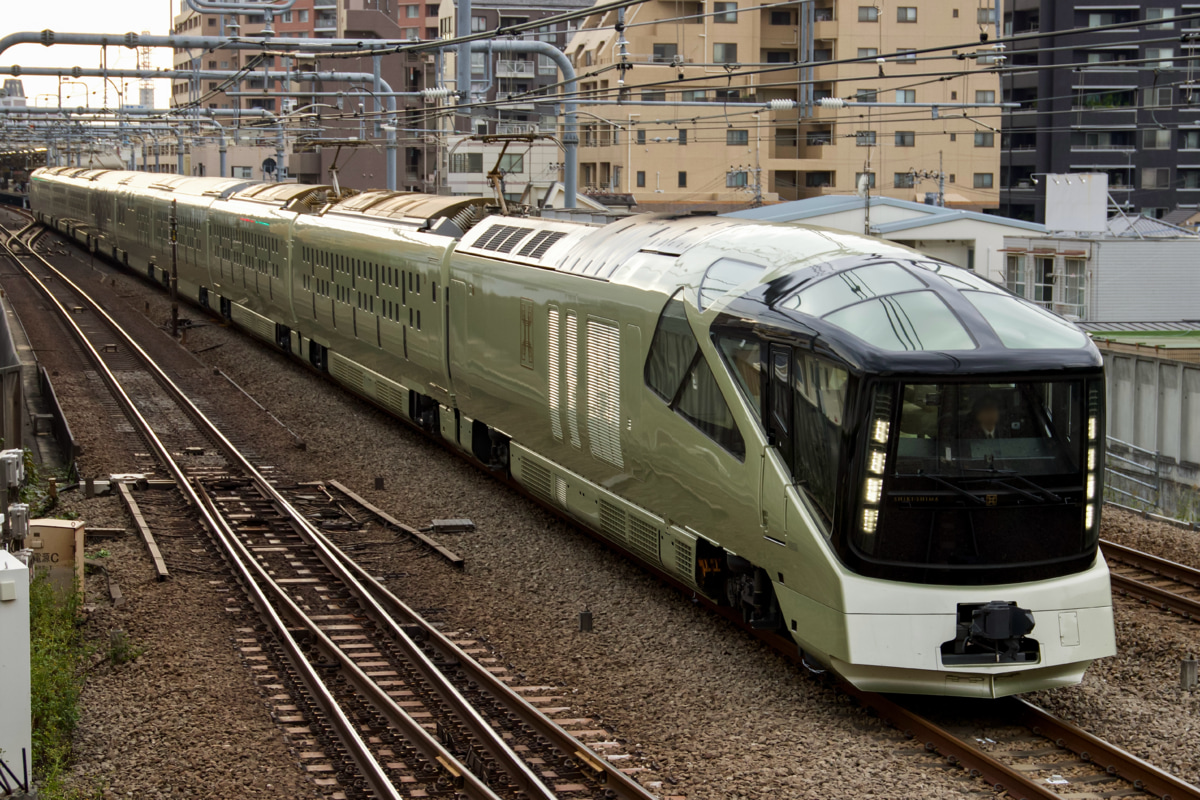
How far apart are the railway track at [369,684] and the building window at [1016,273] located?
70.0ft

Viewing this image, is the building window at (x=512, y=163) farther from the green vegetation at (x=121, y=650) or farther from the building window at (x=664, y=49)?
the green vegetation at (x=121, y=650)

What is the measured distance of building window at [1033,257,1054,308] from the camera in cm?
3238

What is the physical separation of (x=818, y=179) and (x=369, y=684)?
5420 centimetres

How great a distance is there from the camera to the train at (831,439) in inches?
341

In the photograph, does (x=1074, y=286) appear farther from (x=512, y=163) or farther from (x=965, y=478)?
(x=965, y=478)

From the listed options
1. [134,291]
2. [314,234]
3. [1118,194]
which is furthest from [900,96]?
[314,234]

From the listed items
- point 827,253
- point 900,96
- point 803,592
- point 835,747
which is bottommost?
point 835,747

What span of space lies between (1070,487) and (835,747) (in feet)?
7.14

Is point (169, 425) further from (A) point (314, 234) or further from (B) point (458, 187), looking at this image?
(B) point (458, 187)

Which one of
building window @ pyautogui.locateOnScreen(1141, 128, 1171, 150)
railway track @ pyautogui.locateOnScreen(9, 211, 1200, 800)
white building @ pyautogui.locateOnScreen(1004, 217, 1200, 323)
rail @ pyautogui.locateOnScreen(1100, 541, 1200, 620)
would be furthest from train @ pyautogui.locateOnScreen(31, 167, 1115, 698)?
building window @ pyautogui.locateOnScreen(1141, 128, 1171, 150)

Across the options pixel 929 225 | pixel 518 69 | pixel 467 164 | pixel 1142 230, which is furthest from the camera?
pixel 518 69

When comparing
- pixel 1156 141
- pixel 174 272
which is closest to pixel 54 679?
pixel 174 272

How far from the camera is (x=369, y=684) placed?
396 inches

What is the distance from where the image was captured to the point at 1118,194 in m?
70.2
